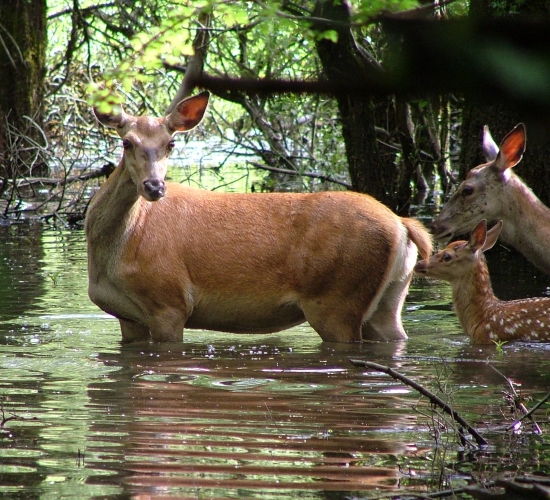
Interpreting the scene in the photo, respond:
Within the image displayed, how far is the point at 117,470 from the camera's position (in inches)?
142

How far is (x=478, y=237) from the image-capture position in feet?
26.3

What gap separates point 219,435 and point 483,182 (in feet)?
16.1

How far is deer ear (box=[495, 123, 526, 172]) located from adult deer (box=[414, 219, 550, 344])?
25.6 inches

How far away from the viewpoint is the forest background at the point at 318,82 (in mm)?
1062

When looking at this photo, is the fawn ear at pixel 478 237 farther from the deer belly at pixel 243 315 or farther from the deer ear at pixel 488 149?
the deer belly at pixel 243 315

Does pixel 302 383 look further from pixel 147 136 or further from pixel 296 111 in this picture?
pixel 296 111

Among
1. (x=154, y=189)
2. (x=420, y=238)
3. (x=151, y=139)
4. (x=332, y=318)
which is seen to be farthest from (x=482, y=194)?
(x=154, y=189)

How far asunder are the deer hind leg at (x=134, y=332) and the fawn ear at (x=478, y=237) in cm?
279

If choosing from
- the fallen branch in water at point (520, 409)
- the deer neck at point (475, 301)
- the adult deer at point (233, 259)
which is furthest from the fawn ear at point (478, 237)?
the fallen branch in water at point (520, 409)

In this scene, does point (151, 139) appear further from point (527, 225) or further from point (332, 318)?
point (527, 225)

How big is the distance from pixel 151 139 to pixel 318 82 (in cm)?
583

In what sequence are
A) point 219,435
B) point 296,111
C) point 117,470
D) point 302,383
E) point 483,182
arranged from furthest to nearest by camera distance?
point 296,111 < point 483,182 < point 302,383 < point 219,435 < point 117,470

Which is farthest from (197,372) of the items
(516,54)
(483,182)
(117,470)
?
(516,54)

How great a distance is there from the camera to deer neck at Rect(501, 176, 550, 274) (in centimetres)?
798
